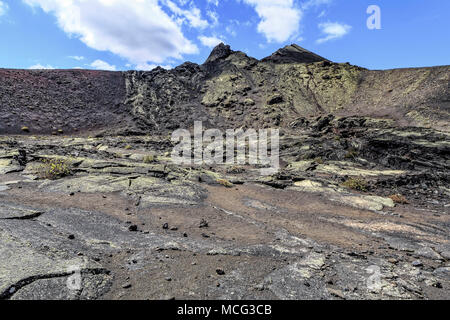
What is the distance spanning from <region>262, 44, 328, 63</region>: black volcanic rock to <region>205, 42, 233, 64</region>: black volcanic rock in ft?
29.3

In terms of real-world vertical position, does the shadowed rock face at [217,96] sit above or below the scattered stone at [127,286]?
above

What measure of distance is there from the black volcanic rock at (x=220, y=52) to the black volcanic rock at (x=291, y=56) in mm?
8928

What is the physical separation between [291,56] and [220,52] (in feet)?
54.4

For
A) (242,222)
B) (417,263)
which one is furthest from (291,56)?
(417,263)

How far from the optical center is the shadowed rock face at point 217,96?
36375 mm

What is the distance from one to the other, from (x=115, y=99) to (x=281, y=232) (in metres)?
47.4

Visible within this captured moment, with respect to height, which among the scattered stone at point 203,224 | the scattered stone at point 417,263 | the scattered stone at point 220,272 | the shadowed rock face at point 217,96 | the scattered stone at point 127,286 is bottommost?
the scattered stone at point 417,263

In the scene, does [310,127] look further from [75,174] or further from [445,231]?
[75,174]

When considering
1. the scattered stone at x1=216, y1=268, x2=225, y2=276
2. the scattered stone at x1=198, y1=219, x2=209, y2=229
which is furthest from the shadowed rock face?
the scattered stone at x1=216, y1=268, x2=225, y2=276

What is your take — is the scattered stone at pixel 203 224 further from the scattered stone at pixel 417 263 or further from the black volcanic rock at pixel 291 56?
the black volcanic rock at pixel 291 56

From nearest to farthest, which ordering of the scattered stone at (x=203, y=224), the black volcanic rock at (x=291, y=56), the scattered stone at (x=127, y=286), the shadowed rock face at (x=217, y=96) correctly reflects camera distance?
the scattered stone at (x=127, y=286) → the scattered stone at (x=203, y=224) → the shadowed rock face at (x=217, y=96) → the black volcanic rock at (x=291, y=56)

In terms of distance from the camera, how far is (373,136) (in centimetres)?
2269

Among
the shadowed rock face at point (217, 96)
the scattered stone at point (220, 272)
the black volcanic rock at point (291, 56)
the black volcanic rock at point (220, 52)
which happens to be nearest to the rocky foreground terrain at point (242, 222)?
the scattered stone at point (220, 272)
